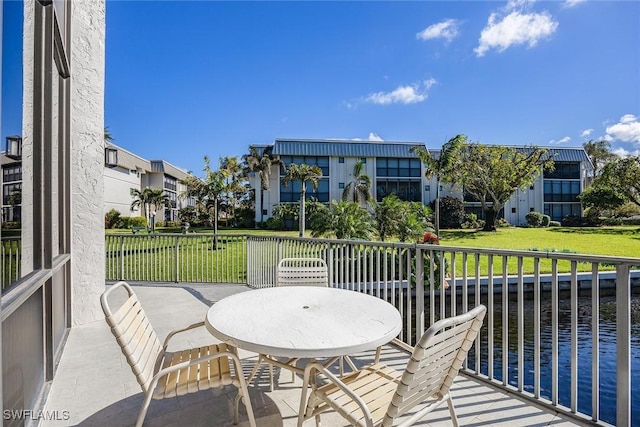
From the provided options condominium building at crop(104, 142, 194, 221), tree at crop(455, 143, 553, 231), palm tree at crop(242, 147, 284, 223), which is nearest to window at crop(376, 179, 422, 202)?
tree at crop(455, 143, 553, 231)

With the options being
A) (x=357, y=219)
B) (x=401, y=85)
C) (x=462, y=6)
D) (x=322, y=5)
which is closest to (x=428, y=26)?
(x=462, y=6)

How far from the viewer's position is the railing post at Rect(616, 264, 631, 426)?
195 centimetres

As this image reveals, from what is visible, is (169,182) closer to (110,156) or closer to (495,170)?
(495,170)

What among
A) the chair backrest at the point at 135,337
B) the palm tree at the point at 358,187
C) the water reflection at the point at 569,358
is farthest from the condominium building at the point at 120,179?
the palm tree at the point at 358,187

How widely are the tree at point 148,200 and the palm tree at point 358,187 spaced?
15.7 meters

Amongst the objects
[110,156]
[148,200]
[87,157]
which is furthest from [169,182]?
[87,157]

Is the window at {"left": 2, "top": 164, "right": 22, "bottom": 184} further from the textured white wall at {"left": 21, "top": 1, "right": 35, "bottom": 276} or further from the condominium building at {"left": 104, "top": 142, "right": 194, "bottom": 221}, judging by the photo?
the condominium building at {"left": 104, "top": 142, "right": 194, "bottom": 221}

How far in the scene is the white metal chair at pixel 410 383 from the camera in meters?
1.35

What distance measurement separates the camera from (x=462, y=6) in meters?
10.9

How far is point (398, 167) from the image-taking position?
94.1ft

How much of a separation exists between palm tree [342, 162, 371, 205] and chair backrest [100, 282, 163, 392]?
77.6 feet

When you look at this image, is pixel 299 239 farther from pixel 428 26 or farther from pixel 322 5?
pixel 428 26

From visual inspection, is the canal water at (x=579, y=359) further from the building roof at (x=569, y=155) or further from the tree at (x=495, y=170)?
the building roof at (x=569, y=155)

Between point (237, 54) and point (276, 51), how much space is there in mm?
1462
